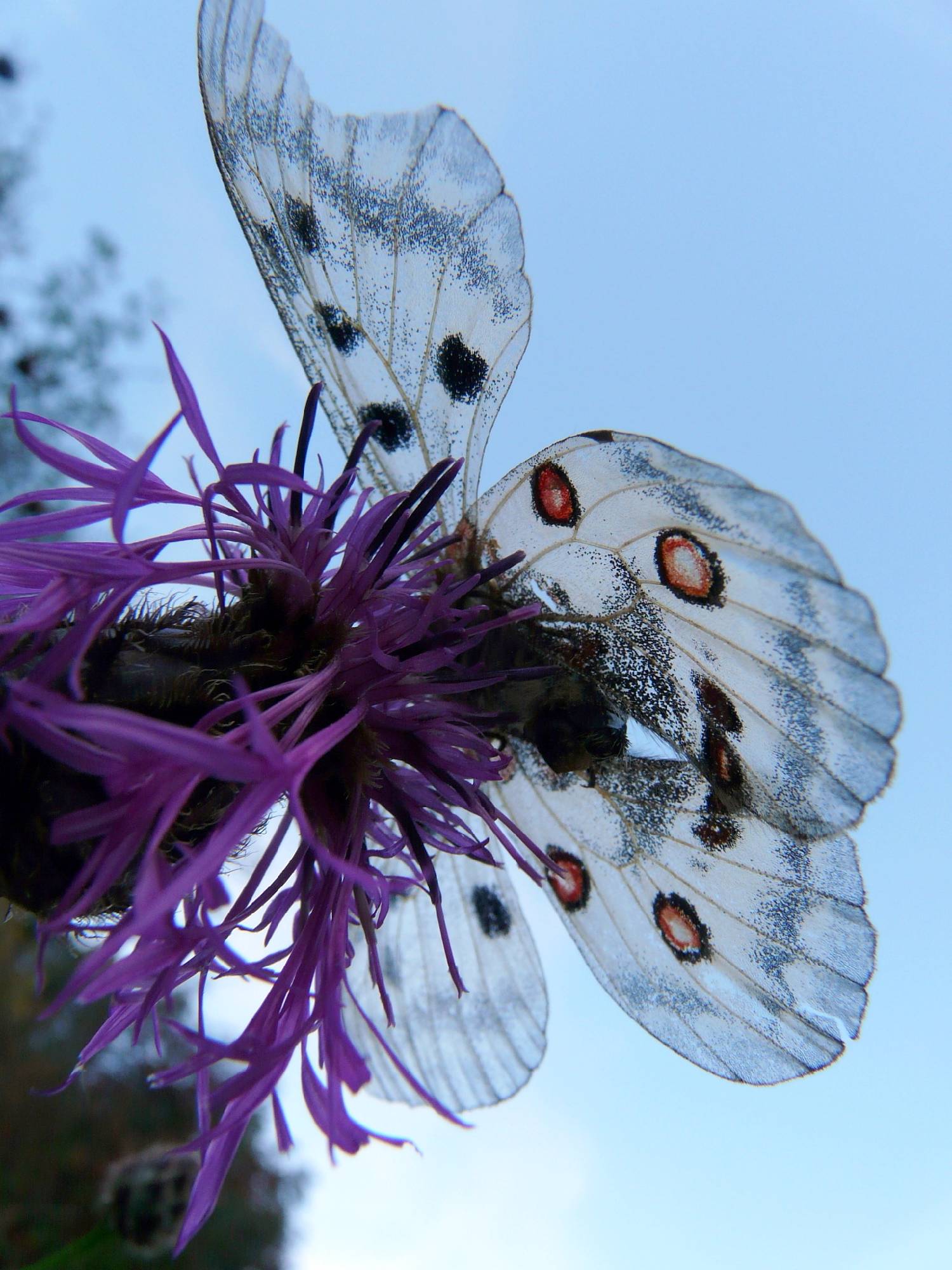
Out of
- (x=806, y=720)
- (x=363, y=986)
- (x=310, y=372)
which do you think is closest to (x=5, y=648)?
Answer: (x=310, y=372)

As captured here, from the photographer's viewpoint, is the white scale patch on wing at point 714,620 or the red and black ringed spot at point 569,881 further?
the red and black ringed spot at point 569,881

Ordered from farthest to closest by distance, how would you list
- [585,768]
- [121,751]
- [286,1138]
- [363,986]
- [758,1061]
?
1. [363,986]
2. [758,1061]
3. [585,768]
4. [286,1138]
5. [121,751]

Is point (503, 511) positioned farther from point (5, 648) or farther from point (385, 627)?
point (5, 648)

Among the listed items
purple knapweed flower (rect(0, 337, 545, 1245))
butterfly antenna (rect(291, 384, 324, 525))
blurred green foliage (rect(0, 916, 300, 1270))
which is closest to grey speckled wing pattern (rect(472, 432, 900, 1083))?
purple knapweed flower (rect(0, 337, 545, 1245))

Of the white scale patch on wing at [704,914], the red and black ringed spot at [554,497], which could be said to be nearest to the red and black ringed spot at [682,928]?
the white scale patch on wing at [704,914]

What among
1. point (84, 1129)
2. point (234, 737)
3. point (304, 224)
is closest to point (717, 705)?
point (234, 737)

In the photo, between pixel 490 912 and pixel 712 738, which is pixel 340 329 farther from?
pixel 490 912

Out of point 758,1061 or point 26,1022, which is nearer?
point 758,1061

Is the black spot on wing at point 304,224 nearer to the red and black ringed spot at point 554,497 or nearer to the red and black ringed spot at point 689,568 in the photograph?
the red and black ringed spot at point 554,497
